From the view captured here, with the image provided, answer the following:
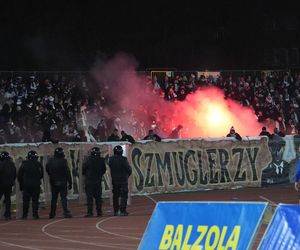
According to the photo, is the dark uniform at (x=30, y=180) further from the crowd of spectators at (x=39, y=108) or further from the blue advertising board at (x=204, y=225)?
the blue advertising board at (x=204, y=225)

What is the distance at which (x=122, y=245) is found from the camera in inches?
503

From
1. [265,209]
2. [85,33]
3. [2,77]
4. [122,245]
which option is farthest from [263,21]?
[265,209]

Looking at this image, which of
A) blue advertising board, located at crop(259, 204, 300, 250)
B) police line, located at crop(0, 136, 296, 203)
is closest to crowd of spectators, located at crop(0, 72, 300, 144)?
police line, located at crop(0, 136, 296, 203)

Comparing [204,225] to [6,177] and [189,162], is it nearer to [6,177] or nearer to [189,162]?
[6,177]

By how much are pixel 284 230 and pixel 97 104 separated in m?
23.1

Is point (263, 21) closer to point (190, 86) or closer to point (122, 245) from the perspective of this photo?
point (190, 86)

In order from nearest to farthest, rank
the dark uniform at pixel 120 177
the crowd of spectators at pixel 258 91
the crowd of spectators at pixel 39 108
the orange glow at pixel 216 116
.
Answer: the dark uniform at pixel 120 177 < the crowd of spectators at pixel 39 108 < the crowd of spectators at pixel 258 91 < the orange glow at pixel 216 116

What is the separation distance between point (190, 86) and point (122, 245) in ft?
70.4

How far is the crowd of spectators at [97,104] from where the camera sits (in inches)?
1027

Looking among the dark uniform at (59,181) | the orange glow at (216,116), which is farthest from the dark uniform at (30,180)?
the orange glow at (216,116)

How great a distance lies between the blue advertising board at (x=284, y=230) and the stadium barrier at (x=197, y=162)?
1486 cm

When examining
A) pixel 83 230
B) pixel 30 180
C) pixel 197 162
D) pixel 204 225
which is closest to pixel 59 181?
pixel 30 180

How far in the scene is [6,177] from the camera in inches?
703

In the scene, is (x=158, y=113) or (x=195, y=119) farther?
(x=195, y=119)
